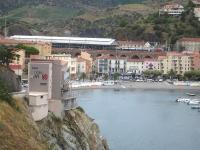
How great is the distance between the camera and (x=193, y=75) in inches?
2766

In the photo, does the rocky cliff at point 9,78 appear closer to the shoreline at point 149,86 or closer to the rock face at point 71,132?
the rock face at point 71,132

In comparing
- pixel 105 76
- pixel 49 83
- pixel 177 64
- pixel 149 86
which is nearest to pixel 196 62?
pixel 177 64

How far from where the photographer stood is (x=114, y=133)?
32.3 metres

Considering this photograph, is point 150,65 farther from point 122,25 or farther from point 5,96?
point 5,96

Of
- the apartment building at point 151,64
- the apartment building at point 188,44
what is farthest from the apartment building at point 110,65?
the apartment building at point 188,44

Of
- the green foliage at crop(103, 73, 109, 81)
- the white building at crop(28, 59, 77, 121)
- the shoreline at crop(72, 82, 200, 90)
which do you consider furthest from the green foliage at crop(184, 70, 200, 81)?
the white building at crop(28, 59, 77, 121)

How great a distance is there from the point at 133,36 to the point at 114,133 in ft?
176

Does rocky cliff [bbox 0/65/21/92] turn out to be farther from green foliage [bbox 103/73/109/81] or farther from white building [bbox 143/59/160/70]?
white building [bbox 143/59/160/70]

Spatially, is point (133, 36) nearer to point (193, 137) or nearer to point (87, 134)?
point (193, 137)

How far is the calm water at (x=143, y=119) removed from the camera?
30250mm

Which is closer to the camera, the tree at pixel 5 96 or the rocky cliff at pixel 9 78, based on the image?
the tree at pixel 5 96

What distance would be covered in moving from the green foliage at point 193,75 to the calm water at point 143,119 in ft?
34.9

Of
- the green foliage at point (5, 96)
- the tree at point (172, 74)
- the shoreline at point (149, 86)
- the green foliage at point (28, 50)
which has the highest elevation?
the green foliage at point (28, 50)

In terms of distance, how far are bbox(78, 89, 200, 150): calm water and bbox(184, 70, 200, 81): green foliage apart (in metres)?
10.6
